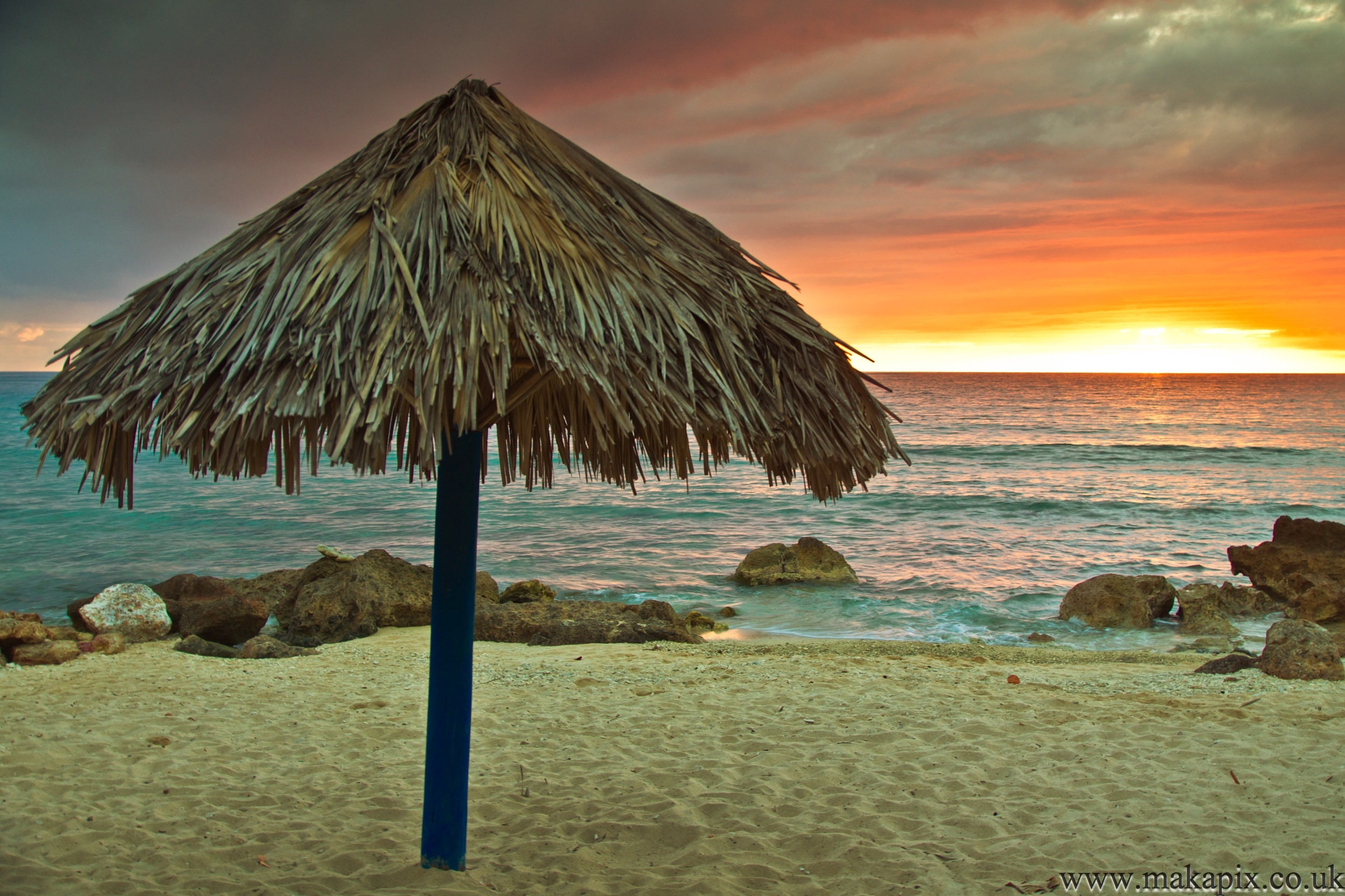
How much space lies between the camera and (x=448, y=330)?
2.09 m

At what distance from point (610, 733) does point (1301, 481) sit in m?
27.2

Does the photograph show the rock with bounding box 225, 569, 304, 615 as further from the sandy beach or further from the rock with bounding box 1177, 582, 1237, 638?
the rock with bounding box 1177, 582, 1237, 638

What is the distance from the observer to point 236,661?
681 cm

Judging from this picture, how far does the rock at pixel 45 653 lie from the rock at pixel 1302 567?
12892 millimetres

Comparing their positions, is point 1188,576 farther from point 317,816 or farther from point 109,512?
point 109,512

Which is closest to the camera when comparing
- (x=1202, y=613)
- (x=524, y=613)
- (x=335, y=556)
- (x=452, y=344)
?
(x=452, y=344)

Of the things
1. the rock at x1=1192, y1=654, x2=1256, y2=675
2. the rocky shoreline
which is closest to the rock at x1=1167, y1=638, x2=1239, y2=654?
the rocky shoreline

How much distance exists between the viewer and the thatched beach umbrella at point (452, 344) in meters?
2.12

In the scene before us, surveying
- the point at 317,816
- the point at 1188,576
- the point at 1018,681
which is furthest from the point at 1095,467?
the point at 317,816

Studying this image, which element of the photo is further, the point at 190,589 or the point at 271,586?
the point at 271,586

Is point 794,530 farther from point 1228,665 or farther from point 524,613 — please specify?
point 1228,665

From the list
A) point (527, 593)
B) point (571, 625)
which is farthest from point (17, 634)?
point (527, 593)

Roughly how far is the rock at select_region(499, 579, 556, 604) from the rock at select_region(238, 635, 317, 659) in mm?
3144

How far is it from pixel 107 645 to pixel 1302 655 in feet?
33.6
